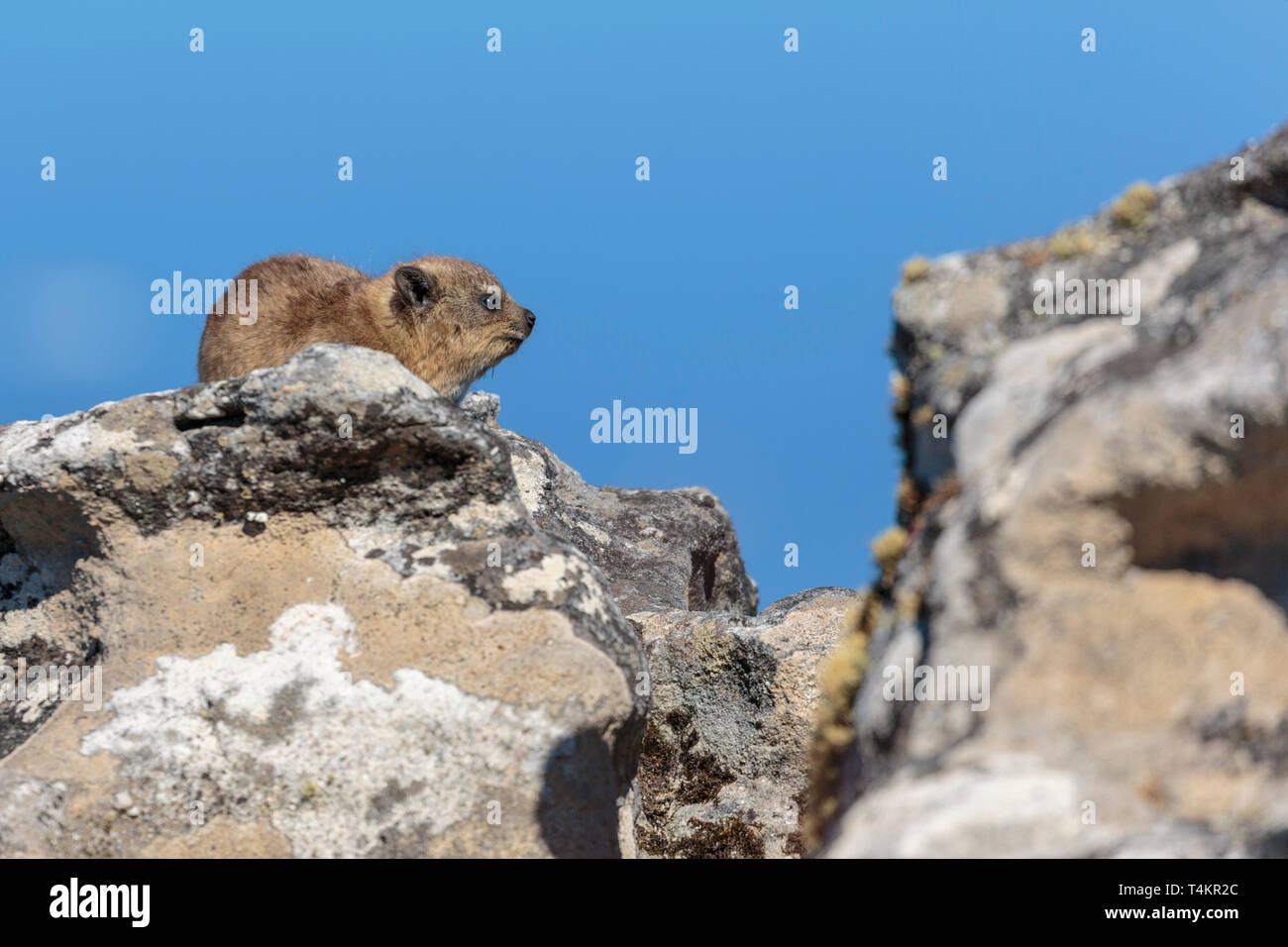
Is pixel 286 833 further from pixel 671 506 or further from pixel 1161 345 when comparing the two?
pixel 671 506

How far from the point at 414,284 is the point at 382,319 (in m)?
0.51

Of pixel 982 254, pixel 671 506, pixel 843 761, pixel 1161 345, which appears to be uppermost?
pixel 671 506

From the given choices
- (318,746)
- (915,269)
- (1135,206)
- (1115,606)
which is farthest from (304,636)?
(1135,206)

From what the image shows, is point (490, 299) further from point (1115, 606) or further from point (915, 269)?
point (1115, 606)

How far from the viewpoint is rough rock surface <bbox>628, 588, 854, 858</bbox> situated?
Answer: 7.60 meters

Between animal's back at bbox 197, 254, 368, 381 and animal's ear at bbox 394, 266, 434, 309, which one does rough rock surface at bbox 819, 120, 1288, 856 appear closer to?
animal's back at bbox 197, 254, 368, 381

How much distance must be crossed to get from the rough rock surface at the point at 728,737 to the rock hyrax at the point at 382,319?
12.7 ft

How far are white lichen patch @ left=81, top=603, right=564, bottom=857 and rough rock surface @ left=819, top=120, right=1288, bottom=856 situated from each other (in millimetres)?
2013

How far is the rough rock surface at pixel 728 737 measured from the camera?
760 centimetres

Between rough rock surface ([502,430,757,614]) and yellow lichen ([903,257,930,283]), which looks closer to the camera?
yellow lichen ([903,257,930,283])

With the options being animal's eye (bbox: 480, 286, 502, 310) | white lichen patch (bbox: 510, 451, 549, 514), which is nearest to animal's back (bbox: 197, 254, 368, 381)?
animal's eye (bbox: 480, 286, 502, 310)

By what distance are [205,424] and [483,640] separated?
1.96 metres
